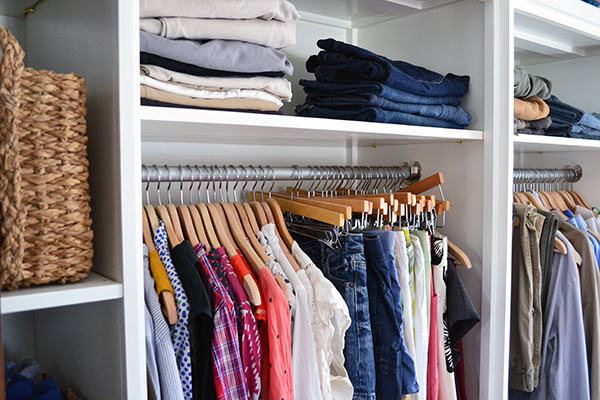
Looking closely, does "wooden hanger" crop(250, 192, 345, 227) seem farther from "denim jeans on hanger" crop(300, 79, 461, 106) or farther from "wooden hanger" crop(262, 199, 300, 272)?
"denim jeans on hanger" crop(300, 79, 461, 106)

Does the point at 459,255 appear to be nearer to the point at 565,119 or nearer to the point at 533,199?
the point at 533,199

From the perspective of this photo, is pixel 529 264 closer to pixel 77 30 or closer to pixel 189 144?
pixel 189 144

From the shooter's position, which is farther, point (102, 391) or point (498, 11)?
point (498, 11)

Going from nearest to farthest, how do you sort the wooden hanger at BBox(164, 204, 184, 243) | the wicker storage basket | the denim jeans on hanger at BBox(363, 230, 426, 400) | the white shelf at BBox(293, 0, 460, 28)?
the wicker storage basket, the wooden hanger at BBox(164, 204, 184, 243), the denim jeans on hanger at BBox(363, 230, 426, 400), the white shelf at BBox(293, 0, 460, 28)

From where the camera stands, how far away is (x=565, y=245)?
1.78 metres

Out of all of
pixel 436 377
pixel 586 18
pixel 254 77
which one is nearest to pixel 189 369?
pixel 254 77

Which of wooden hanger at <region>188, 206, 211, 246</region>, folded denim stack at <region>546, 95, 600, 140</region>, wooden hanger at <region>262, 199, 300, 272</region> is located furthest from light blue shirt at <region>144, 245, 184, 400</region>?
folded denim stack at <region>546, 95, 600, 140</region>

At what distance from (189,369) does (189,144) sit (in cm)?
67

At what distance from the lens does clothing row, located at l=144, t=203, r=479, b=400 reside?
1.03 metres

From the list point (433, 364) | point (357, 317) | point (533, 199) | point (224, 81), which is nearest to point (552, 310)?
point (533, 199)

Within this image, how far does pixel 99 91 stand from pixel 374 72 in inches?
27.5

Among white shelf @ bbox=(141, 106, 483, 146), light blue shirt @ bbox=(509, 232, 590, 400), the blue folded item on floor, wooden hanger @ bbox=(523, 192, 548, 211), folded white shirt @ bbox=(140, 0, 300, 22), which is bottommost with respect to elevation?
light blue shirt @ bbox=(509, 232, 590, 400)

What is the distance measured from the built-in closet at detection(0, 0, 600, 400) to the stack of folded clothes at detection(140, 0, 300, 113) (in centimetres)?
7

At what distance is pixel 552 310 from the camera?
1759 millimetres
